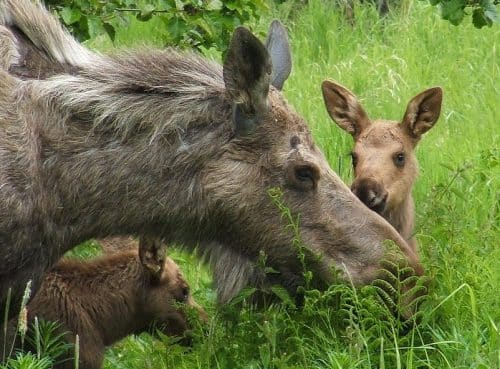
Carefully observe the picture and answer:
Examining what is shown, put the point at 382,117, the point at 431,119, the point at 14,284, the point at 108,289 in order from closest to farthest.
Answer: the point at 14,284
the point at 108,289
the point at 431,119
the point at 382,117

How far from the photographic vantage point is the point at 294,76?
11.8 metres

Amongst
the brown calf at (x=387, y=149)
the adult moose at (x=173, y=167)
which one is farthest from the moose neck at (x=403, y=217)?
the adult moose at (x=173, y=167)

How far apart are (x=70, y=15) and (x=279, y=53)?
1.53 metres

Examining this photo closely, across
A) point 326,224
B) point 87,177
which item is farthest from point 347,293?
point 87,177

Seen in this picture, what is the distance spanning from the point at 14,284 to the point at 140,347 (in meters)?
2.17

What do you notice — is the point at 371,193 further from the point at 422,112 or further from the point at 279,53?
the point at 279,53

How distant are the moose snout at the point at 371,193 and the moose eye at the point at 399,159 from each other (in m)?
0.43

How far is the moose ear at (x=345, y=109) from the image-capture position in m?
9.08

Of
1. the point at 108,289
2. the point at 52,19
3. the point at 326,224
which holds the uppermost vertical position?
the point at 52,19

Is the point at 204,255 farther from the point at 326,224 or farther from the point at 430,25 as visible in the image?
the point at 430,25

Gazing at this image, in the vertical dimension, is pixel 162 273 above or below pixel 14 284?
below

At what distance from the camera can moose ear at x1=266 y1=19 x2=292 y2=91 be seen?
6.88 metres

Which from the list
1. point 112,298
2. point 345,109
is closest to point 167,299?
point 112,298

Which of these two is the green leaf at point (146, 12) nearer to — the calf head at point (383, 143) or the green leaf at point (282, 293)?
the calf head at point (383, 143)
